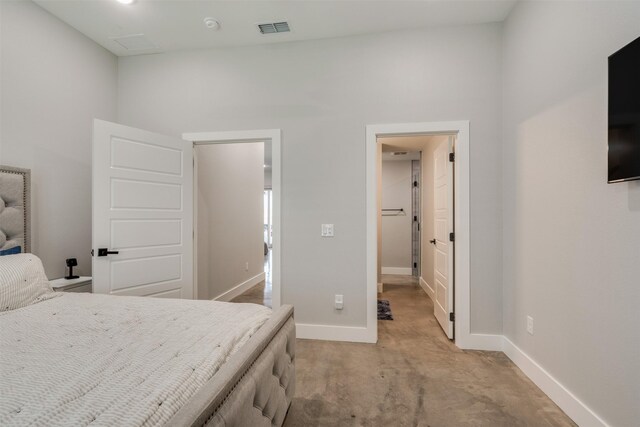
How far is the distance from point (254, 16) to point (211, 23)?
1.40 ft

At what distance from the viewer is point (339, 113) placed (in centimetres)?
281

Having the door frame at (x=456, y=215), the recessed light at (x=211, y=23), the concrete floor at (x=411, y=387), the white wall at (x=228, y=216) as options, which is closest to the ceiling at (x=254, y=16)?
the recessed light at (x=211, y=23)

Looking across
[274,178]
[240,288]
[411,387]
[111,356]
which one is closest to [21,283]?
→ [111,356]

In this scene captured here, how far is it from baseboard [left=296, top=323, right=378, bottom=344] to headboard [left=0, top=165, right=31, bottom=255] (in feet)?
7.96

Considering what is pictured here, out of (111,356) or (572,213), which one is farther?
(572,213)

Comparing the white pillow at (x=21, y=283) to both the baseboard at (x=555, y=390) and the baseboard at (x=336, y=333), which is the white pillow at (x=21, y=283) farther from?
the baseboard at (x=555, y=390)

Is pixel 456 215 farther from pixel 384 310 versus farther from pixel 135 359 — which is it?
pixel 135 359

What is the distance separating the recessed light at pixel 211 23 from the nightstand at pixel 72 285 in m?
2.61

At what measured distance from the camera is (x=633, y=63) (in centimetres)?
125

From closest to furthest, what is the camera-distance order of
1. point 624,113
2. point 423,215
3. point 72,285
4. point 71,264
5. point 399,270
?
point 624,113 < point 72,285 < point 71,264 < point 423,215 < point 399,270

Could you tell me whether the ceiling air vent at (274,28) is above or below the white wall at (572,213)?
above

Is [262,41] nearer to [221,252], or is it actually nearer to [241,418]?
[221,252]

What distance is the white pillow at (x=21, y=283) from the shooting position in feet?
5.24

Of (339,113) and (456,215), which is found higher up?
(339,113)
